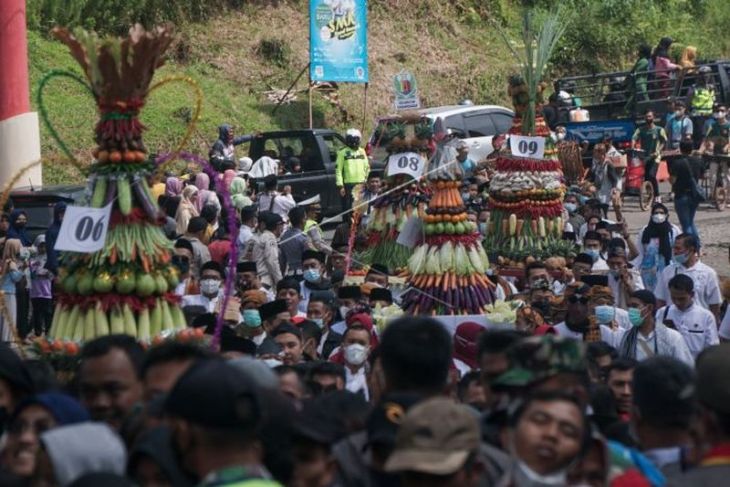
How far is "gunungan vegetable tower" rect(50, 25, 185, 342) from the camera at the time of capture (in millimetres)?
8758

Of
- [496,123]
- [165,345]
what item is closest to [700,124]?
[496,123]

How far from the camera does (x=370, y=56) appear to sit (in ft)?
118

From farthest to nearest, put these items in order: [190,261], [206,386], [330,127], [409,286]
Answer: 1. [330,127]
2. [190,261]
3. [409,286]
4. [206,386]

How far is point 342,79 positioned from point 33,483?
23.5m

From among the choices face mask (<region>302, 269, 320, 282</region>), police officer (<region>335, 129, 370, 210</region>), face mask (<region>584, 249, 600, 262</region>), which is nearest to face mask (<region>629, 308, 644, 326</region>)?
face mask (<region>302, 269, 320, 282</region>)

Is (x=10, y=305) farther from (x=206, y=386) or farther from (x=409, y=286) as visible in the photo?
(x=206, y=386)

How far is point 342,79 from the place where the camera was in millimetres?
28656

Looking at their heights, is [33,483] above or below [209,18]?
below

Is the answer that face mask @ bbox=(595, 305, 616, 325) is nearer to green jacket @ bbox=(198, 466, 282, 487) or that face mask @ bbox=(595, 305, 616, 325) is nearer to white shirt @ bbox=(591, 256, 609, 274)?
white shirt @ bbox=(591, 256, 609, 274)

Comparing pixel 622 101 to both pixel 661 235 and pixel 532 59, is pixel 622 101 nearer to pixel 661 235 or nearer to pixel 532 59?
pixel 532 59

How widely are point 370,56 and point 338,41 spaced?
7.36 meters

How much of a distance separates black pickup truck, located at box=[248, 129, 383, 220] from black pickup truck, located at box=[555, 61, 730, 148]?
5.93 meters

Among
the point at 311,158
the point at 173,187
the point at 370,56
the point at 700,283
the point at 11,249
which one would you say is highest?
the point at 370,56

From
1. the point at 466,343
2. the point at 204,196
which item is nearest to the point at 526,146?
the point at 204,196
